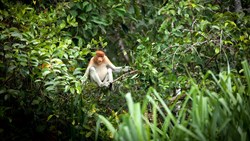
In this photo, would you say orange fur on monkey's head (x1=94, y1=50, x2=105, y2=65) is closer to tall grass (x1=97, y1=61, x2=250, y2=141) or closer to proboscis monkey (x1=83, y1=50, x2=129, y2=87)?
proboscis monkey (x1=83, y1=50, x2=129, y2=87)

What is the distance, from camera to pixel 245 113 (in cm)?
327

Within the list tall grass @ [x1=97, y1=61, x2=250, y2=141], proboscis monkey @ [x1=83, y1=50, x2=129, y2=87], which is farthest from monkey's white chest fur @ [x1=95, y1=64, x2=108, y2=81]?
tall grass @ [x1=97, y1=61, x2=250, y2=141]

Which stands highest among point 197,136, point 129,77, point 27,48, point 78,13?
point 78,13

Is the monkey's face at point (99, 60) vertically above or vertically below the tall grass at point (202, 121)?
above

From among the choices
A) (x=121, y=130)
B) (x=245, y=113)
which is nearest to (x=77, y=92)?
(x=121, y=130)

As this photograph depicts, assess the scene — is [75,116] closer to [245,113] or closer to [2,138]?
[2,138]

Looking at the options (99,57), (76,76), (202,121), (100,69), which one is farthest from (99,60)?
(202,121)

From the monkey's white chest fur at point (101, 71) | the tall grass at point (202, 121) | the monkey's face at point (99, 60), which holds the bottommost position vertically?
the tall grass at point (202, 121)

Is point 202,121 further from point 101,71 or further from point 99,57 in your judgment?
point 101,71

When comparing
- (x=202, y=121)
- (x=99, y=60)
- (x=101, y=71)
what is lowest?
(x=202, y=121)

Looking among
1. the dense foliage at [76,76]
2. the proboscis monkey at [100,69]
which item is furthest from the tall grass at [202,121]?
the proboscis monkey at [100,69]

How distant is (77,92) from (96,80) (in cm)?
171

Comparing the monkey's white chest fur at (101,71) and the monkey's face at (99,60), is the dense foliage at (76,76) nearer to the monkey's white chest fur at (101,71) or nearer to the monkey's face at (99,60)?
the monkey's face at (99,60)

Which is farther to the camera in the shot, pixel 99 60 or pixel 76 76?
pixel 99 60
